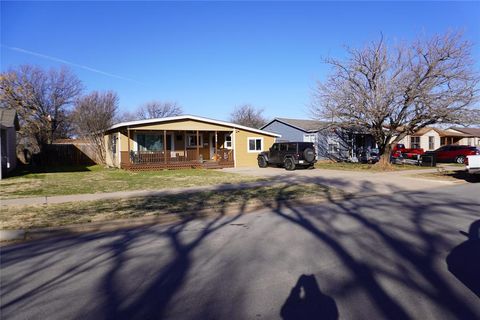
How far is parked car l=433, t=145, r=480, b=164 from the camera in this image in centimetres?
3303

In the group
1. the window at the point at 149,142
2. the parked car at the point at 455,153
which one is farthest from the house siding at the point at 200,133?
the parked car at the point at 455,153

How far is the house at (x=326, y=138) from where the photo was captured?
33.4 m

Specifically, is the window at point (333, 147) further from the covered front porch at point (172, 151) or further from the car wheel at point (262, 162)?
the covered front porch at point (172, 151)

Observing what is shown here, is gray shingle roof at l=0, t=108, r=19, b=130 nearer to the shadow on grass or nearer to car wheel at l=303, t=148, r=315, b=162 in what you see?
the shadow on grass

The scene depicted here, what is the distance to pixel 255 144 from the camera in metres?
30.1

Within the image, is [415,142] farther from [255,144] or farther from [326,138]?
[255,144]

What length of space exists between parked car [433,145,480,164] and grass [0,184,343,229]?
83.5 feet

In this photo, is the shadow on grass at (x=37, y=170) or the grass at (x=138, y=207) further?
the shadow on grass at (x=37, y=170)

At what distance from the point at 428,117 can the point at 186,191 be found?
15.9 metres

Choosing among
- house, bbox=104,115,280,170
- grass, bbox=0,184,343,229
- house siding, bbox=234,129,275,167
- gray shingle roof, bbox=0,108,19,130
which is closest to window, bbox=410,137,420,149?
house, bbox=104,115,280,170

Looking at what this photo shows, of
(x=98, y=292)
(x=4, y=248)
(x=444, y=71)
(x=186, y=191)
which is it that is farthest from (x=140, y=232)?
(x=444, y=71)

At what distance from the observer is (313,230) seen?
295 inches

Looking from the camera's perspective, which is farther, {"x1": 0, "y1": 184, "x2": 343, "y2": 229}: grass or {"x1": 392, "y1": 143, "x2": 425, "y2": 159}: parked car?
{"x1": 392, "y1": 143, "x2": 425, "y2": 159}: parked car

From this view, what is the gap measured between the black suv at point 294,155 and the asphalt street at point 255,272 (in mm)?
15866
